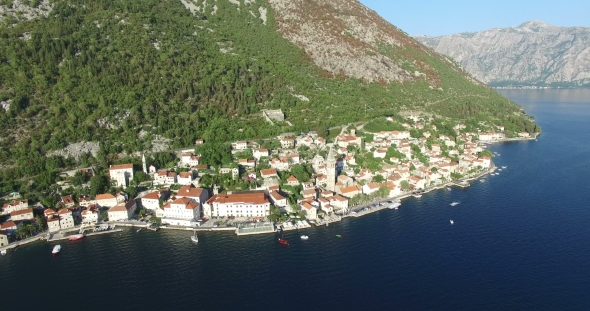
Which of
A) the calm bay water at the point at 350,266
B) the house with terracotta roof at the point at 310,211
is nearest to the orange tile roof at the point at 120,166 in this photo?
the calm bay water at the point at 350,266

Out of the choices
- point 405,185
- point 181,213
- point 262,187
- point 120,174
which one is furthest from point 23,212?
point 405,185

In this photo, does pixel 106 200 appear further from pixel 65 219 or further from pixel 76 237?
pixel 76 237

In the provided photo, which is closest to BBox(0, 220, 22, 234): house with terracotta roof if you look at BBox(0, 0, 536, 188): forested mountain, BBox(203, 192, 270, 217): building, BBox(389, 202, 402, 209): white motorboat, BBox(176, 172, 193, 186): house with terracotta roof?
BBox(0, 0, 536, 188): forested mountain

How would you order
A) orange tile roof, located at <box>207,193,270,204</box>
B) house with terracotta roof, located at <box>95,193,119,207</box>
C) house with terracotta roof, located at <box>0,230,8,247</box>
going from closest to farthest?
house with terracotta roof, located at <box>0,230,8,247</box> → orange tile roof, located at <box>207,193,270,204</box> → house with terracotta roof, located at <box>95,193,119,207</box>

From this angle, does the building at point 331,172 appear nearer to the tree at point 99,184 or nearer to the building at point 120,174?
the building at point 120,174

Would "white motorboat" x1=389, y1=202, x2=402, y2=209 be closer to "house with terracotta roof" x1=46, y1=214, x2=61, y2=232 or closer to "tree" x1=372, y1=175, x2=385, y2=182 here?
"tree" x1=372, y1=175, x2=385, y2=182

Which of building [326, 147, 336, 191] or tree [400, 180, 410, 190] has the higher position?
building [326, 147, 336, 191]

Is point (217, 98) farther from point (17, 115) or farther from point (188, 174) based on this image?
point (17, 115)

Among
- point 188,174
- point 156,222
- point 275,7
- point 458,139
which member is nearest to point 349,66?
point 275,7
